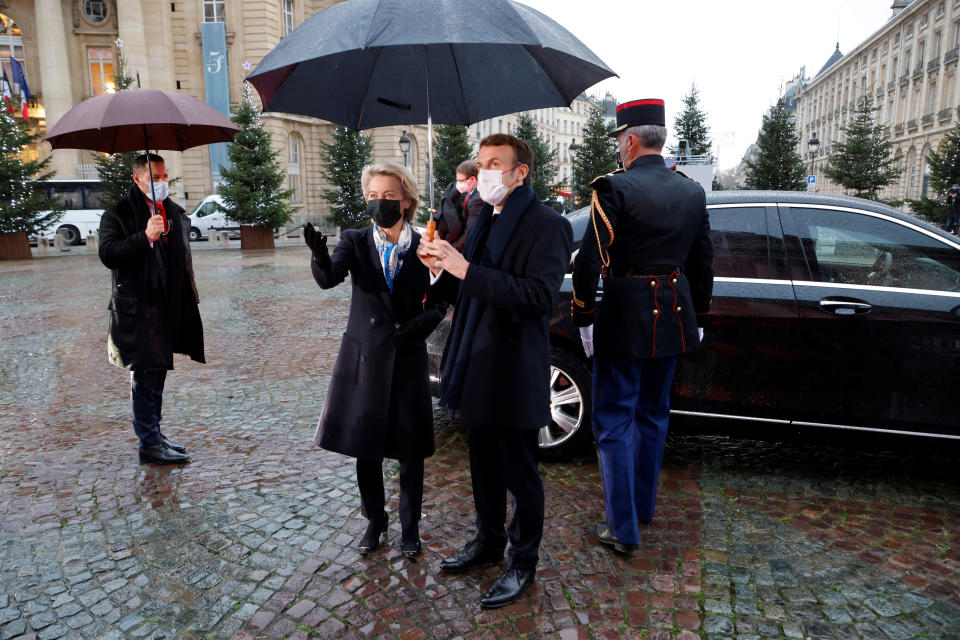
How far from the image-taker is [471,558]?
3.17 metres

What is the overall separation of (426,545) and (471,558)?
1.16ft

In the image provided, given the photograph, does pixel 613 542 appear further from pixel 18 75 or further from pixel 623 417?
pixel 18 75

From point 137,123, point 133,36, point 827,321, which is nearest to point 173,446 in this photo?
point 137,123

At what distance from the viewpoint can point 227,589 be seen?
120 inches

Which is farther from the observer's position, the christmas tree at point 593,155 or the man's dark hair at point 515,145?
the christmas tree at point 593,155

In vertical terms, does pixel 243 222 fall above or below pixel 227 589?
above

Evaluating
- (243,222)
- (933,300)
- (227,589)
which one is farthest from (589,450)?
(243,222)

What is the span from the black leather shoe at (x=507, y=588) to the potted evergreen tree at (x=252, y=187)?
79.3 feet

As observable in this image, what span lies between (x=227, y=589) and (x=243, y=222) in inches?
960

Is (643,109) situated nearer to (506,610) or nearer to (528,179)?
(528,179)

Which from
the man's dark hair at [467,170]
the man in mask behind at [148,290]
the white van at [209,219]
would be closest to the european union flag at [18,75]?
the white van at [209,219]

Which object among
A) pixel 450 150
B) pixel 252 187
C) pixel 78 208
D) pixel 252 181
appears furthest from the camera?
pixel 450 150

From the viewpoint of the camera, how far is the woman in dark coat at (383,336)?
3.06m

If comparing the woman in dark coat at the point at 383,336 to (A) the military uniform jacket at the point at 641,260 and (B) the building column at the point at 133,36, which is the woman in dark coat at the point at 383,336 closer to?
(A) the military uniform jacket at the point at 641,260
